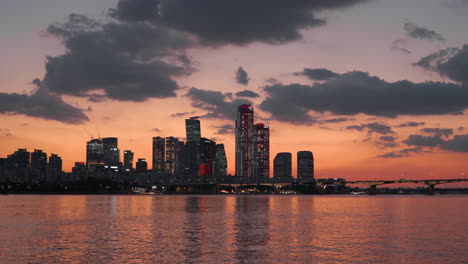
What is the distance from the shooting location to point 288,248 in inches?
1981

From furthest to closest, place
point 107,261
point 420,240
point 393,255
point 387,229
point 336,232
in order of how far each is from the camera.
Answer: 1. point 387,229
2. point 336,232
3. point 420,240
4. point 393,255
5. point 107,261

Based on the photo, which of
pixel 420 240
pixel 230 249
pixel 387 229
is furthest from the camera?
pixel 387 229

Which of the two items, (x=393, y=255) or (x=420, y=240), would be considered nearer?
(x=393, y=255)

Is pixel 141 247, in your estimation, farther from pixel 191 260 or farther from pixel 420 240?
pixel 420 240

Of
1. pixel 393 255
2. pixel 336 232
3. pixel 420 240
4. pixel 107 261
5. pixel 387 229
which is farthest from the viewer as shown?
pixel 387 229

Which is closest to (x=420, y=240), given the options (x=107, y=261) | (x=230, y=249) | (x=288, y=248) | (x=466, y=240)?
(x=466, y=240)

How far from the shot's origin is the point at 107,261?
4169 cm

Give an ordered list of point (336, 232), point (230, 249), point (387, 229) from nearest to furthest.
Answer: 1. point (230, 249)
2. point (336, 232)
3. point (387, 229)

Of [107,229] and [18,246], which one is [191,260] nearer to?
[18,246]

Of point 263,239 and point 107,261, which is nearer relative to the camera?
point 107,261

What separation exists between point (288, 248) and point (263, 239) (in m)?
8.03

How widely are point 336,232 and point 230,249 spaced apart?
22455 mm

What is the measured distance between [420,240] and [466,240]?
512cm

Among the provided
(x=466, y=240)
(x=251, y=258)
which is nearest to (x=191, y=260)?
(x=251, y=258)
